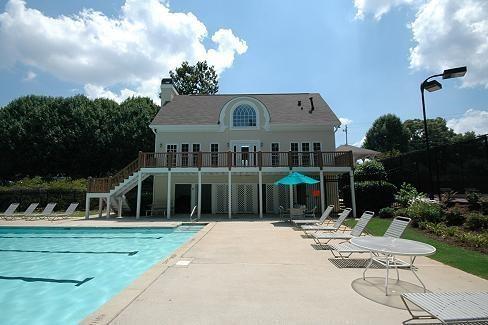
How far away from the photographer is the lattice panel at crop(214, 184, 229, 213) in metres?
22.4

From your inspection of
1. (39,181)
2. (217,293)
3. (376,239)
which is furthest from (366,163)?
(39,181)

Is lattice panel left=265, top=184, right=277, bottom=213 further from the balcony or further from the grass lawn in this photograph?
the grass lawn

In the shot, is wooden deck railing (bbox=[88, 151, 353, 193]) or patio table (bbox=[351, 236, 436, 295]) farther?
wooden deck railing (bbox=[88, 151, 353, 193])

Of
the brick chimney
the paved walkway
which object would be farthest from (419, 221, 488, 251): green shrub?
the brick chimney

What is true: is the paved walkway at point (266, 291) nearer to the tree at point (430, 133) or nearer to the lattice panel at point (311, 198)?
the lattice panel at point (311, 198)

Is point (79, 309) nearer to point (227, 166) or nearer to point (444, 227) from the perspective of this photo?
point (444, 227)

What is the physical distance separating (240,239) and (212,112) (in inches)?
597

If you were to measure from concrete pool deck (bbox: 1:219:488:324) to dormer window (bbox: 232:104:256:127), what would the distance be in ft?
50.8

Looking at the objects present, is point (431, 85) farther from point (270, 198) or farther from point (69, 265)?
point (69, 265)

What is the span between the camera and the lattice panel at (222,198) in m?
22.4

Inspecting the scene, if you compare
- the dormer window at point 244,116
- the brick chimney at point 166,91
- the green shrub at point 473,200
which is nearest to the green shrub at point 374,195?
the green shrub at point 473,200

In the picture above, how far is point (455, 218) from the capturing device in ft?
36.9

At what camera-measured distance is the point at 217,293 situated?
4918 millimetres

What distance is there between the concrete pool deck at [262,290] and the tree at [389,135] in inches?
2164
